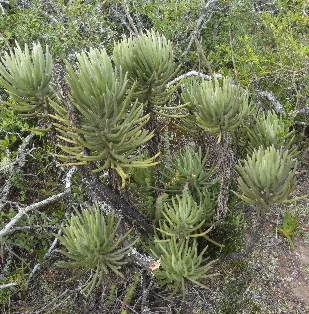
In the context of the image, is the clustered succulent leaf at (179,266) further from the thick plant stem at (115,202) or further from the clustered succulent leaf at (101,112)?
the clustered succulent leaf at (101,112)

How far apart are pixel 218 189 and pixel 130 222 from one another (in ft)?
2.17

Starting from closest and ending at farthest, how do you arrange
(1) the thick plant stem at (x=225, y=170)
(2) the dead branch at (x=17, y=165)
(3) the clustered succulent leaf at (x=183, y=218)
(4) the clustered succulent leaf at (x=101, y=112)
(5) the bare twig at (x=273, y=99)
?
(4) the clustered succulent leaf at (x=101, y=112) → (3) the clustered succulent leaf at (x=183, y=218) → (1) the thick plant stem at (x=225, y=170) → (2) the dead branch at (x=17, y=165) → (5) the bare twig at (x=273, y=99)

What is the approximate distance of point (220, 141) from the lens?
110 inches

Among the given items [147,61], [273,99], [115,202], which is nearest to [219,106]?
[147,61]

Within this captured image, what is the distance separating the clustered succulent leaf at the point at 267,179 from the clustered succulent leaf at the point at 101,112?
559 millimetres

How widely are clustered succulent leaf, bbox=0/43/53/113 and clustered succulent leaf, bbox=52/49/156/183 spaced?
0.42 ft

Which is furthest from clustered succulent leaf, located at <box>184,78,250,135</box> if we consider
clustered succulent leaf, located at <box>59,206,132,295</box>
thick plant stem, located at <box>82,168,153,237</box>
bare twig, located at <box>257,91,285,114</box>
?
bare twig, located at <box>257,91,285,114</box>

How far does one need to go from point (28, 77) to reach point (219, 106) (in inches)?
40.4

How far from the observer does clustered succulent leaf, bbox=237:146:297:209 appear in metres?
2.38

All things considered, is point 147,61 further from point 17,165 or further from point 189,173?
point 17,165

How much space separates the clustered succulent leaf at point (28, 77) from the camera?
2357 millimetres

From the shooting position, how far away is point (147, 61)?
2.60 m

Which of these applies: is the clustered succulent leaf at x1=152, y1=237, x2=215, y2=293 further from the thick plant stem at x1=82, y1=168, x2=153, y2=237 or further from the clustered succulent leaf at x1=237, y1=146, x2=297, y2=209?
the clustered succulent leaf at x1=237, y1=146, x2=297, y2=209

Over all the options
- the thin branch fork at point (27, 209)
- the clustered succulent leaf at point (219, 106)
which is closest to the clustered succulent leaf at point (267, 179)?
the clustered succulent leaf at point (219, 106)
